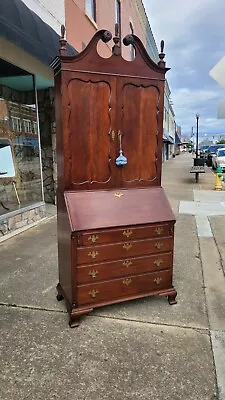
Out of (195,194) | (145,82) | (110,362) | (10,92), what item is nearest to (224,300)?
(110,362)

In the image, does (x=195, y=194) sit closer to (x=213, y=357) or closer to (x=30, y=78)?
(x=30, y=78)

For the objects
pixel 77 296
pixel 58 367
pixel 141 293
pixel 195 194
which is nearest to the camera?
pixel 58 367

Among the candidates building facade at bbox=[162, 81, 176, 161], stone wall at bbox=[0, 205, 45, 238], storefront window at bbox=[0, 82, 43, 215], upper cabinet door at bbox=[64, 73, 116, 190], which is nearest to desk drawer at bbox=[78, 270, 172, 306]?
upper cabinet door at bbox=[64, 73, 116, 190]

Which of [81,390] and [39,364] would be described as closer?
[81,390]

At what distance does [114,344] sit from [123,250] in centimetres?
81

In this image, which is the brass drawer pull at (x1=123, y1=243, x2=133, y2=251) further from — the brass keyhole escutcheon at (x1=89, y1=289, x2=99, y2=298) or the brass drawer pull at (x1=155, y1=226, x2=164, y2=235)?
the brass keyhole escutcheon at (x1=89, y1=289, x2=99, y2=298)

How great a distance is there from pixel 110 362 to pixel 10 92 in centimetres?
562

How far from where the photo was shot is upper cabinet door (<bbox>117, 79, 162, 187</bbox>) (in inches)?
114

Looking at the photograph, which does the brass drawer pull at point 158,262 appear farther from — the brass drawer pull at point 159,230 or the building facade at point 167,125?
the building facade at point 167,125

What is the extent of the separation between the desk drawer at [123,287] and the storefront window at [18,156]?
3.38m

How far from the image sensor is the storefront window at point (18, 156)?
19.8 ft

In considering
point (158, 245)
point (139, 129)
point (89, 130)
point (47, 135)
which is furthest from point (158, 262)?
point (47, 135)

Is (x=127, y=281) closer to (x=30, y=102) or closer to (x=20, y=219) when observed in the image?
(x=20, y=219)

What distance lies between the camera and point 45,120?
7594 millimetres
